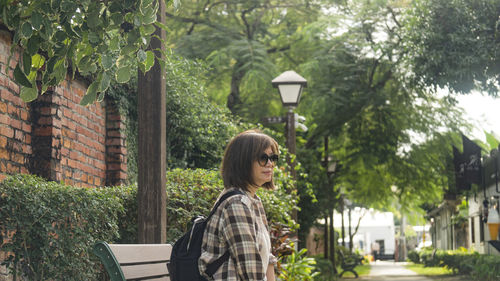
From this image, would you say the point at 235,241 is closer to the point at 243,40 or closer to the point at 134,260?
the point at 134,260

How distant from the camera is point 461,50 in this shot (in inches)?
581

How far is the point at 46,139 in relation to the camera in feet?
24.2

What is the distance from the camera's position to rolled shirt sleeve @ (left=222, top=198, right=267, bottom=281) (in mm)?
3307

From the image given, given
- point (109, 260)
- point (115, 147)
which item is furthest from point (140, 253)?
point (115, 147)

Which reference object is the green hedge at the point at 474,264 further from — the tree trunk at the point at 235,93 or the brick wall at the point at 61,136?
the brick wall at the point at 61,136

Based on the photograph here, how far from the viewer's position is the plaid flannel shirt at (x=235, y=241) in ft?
10.9

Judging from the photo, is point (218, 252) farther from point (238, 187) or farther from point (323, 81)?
point (323, 81)

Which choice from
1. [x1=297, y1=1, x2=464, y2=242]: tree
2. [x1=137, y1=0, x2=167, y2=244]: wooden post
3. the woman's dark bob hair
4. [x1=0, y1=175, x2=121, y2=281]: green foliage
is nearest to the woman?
the woman's dark bob hair

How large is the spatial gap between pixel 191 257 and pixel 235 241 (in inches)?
10.2

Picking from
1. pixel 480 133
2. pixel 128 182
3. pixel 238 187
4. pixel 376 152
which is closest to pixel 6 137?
pixel 128 182

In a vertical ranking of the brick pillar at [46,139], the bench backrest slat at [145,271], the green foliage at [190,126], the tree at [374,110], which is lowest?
the bench backrest slat at [145,271]

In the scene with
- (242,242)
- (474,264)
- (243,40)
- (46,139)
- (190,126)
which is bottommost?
(474,264)

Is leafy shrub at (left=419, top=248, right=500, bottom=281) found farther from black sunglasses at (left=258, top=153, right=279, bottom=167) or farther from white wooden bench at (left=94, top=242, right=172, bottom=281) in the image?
black sunglasses at (left=258, top=153, right=279, bottom=167)

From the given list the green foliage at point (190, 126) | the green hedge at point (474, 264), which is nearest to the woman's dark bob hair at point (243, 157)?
the green foliage at point (190, 126)
